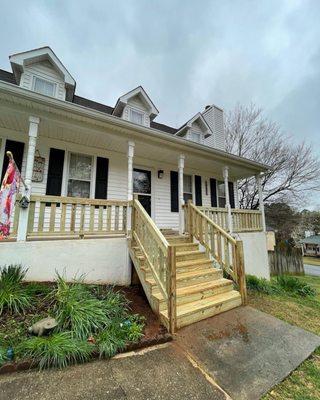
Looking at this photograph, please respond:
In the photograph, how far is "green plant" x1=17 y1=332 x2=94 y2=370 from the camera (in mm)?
2184

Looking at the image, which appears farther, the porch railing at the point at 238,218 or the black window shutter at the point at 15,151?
the porch railing at the point at 238,218

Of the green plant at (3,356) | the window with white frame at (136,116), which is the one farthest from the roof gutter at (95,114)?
the green plant at (3,356)

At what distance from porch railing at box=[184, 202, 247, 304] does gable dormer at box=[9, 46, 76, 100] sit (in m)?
5.29

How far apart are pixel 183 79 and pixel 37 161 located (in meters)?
13.2

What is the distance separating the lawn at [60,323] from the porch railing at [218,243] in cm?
210

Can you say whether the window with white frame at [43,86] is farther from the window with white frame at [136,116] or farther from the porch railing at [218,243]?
the porch railing at [218,243]

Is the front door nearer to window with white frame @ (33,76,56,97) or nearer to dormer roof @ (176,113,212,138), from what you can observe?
dormer roof @ (176,113,212,138)

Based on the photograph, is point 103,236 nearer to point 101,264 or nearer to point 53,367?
point 101,264

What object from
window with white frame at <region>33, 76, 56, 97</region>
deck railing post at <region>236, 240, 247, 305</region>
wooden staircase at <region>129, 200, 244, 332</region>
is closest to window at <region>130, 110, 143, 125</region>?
window with white frame at <region>33, 76, 56, 97</region>

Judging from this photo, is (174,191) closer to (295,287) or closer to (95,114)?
(95,114)

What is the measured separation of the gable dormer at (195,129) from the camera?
360 inches

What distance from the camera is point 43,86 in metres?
6.08

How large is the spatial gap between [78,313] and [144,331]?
95cm

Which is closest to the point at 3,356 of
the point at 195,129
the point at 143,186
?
the point at 143,186
